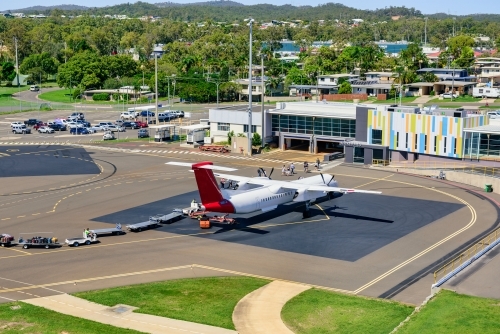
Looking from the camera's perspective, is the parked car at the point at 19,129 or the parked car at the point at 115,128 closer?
the parked car at the point at 19,129

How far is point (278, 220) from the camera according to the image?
75.1 metres

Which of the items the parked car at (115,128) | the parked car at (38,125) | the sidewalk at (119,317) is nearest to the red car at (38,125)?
the parked car at (38,125)

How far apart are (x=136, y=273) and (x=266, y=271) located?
1115 centimetres

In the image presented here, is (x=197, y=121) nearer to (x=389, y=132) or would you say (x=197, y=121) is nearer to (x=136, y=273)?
(x=389, y=132)

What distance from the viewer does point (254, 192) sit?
7194cm

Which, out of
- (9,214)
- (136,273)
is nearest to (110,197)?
(9,214)

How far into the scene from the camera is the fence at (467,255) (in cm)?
5728

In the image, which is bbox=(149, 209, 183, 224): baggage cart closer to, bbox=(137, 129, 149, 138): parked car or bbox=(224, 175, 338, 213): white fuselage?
bbox=(224, 175, 338, 213): white fuselage

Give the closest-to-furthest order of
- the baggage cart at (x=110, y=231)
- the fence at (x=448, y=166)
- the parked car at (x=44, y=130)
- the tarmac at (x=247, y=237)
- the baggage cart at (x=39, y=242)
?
the tarmac at (x=247, y=237) < the baggage cart at (x=39, y=242) < the baggage cart at (x=110, y=231) < the fence at (x=448, y=166) < the parked car at (x=44, y=130)

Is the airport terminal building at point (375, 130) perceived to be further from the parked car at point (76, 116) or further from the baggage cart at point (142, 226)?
the parked car at point (76, 116)

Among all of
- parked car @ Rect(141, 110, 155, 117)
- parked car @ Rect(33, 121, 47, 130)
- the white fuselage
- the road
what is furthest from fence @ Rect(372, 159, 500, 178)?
parked car @ Rect(33, 121, 47, 130)

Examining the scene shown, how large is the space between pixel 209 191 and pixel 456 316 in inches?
1170

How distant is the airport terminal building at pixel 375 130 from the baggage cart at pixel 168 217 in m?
41.8

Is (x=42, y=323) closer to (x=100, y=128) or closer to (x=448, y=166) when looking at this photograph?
(x=448, y=166)
